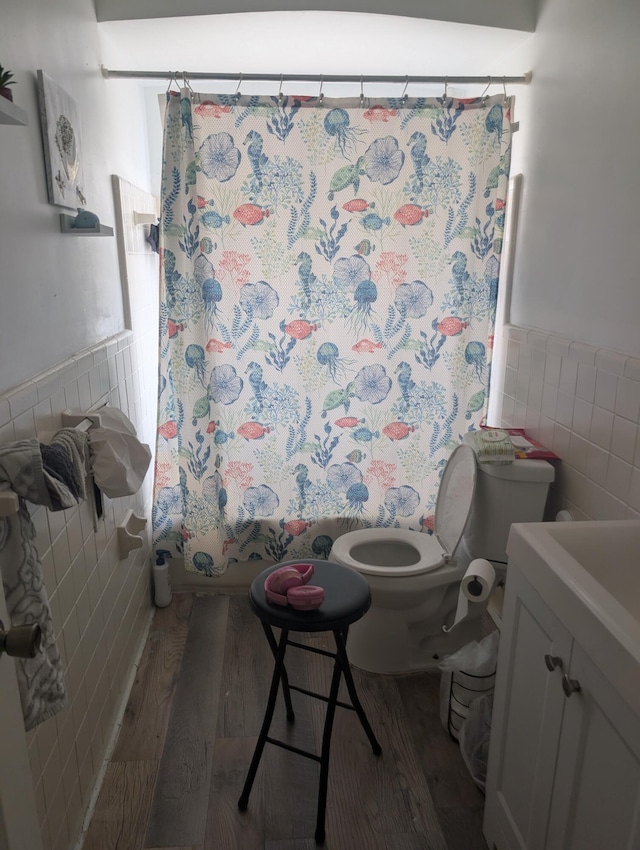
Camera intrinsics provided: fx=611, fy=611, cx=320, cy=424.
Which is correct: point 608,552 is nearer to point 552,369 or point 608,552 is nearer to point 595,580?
point 595,580

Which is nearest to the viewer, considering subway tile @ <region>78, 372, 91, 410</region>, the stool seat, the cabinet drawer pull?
the cabinet drawer pull

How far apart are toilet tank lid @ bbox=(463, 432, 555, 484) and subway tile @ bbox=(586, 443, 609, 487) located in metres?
0.12

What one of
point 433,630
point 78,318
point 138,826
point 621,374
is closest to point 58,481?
point 78,318

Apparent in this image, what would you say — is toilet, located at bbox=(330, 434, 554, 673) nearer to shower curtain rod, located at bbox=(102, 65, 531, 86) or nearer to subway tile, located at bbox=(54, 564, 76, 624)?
subway tile, located at bbox=(54, 564, 76, 624)

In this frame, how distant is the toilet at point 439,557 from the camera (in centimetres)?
193

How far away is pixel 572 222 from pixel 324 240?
2.88 feet

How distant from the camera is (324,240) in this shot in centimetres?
231

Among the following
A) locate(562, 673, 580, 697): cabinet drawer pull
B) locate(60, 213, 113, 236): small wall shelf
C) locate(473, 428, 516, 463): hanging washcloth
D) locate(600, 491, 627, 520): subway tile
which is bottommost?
locate(562, 673, 580, 697): cabinet drawer pull

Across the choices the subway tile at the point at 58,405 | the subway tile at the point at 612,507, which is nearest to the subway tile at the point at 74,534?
the subway tile at the point at 58,405

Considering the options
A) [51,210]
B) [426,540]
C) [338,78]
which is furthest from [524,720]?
[338,78]

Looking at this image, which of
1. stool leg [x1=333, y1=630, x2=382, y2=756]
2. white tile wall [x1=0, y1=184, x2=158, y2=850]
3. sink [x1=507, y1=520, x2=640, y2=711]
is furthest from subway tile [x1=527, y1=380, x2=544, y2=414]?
white tile wall [x1=0, y1=184, x2=158, y2=850]

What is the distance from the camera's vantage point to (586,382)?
176 centimetres

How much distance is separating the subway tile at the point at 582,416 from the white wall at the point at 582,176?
0.58ft

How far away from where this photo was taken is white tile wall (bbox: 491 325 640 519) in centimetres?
156
